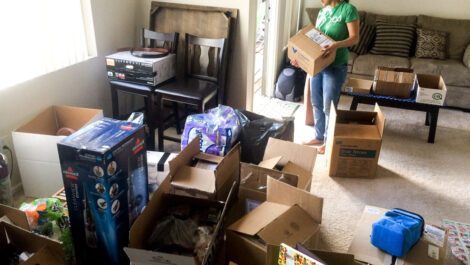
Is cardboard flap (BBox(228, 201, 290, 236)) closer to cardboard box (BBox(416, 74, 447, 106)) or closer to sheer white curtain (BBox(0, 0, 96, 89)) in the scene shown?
sheer white curtain (BBox(0, 0, 96, 89))

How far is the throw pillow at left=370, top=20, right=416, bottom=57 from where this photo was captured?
4.53 m

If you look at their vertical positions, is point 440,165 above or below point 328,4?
below

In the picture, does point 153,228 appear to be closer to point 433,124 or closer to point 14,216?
point 14,216

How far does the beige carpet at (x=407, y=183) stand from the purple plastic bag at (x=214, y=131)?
28.2 inches

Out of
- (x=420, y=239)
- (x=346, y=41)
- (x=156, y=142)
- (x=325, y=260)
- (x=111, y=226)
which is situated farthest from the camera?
(x=156, y=142)

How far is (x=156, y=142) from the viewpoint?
10.8 feet

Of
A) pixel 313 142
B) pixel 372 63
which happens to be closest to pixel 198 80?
pixel 313 142

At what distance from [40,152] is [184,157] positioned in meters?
0.96

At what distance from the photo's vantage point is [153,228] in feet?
5.54

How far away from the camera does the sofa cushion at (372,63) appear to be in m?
4.35

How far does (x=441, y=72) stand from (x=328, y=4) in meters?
2.01

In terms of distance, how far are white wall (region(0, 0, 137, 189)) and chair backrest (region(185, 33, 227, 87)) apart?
1.97ft

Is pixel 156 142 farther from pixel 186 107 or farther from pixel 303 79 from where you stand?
pixel 303 79

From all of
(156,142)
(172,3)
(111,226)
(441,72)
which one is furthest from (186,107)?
(441,72)
